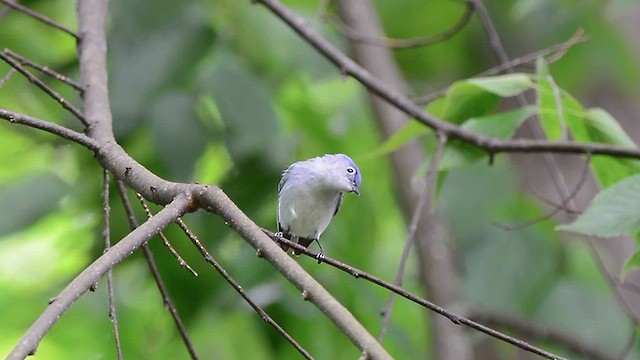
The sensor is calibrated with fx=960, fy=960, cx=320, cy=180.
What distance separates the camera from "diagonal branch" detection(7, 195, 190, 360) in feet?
3.93

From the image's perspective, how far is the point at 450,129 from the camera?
297 centimetres

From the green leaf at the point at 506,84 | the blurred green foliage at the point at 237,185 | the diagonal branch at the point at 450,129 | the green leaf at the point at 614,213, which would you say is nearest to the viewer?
the green leaf at the point at 614,213

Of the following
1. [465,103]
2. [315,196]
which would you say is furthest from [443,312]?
[465,103]

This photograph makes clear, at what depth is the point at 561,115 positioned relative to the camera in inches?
109

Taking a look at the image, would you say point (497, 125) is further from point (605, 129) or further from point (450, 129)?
point (605, 129)

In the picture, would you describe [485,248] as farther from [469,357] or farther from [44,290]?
[44,290]

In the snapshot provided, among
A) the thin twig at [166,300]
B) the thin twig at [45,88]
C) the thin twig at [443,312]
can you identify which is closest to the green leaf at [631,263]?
the thin twig at [443,312]

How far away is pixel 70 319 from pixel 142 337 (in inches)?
16.5

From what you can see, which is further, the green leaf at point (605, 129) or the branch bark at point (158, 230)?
the green leaf at point (605, 129)

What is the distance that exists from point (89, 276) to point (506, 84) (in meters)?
1.80

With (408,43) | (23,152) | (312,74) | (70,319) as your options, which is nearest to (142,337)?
(70,319)

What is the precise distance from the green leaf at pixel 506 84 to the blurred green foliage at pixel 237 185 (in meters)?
0.01

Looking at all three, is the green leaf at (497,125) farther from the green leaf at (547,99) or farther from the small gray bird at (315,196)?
the small gray bird at (315,196)

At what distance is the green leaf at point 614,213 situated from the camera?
2.33m
